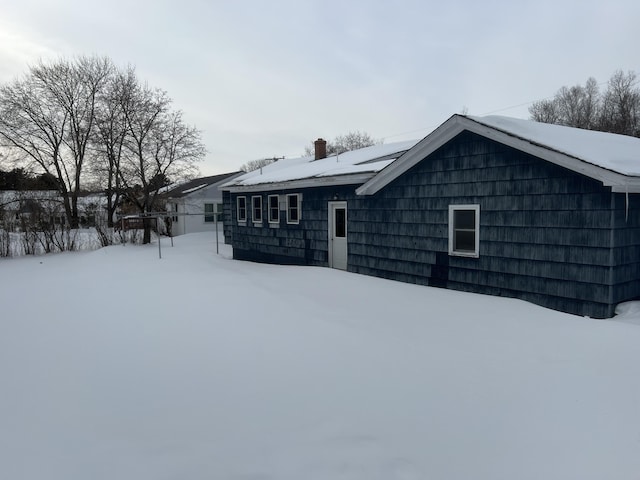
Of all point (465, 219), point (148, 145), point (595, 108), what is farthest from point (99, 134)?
point (595, 108)

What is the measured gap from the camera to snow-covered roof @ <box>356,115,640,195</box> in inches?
262

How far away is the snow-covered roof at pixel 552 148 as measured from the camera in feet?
21.8

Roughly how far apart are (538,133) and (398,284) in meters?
4.33

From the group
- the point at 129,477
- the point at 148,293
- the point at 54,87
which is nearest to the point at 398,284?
the point at 148,293

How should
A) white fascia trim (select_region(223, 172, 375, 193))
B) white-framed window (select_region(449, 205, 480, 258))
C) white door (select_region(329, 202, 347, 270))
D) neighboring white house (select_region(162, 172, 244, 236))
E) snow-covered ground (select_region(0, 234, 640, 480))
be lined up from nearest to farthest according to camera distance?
snow-covered ground (select_region(0, 234, 640, 480)) < white-framed window (select_region(449, 205, 480, 258)) < white fascia trim (select_region(223, 172, 375, 193)) < white door (select_region(329, 202, 347, 270)) < neighboring white house (select_region(162, 172, 244, 236))

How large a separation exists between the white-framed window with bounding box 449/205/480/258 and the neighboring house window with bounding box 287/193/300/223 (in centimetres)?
627

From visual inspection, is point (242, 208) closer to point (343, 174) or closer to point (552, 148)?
point (343, 174)

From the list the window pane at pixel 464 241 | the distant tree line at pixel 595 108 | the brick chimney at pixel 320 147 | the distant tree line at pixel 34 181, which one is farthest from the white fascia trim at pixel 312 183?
the distant tree line at pixel 595 108

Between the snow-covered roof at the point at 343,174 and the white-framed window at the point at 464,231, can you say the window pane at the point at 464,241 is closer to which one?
the white-framed window at the point at 464,231

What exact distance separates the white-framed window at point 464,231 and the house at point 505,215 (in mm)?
22

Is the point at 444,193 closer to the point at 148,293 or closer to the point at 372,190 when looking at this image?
the point at 372,190

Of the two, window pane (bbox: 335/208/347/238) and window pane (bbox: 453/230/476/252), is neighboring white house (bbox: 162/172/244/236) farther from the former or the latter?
window pane (bbox: 453/230/476/252)

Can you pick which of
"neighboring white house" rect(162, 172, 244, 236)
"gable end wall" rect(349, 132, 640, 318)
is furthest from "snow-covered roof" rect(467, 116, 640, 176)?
"neighboring white house" rect(162, 172, 244, 236)

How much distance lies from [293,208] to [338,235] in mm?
2520
